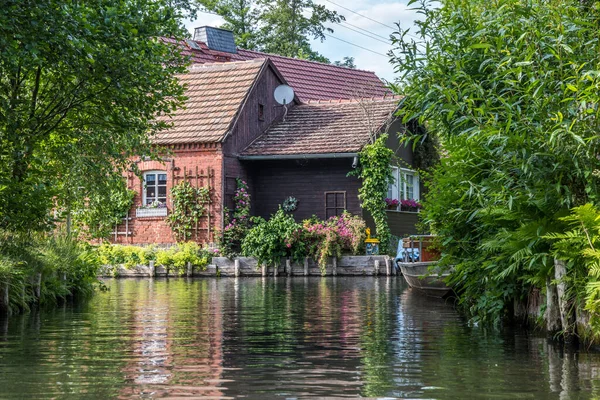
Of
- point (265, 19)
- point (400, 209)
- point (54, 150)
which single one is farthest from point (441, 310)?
point (265, 19)

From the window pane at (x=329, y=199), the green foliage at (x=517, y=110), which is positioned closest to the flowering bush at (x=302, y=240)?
the window pane at (x=329, y=199)

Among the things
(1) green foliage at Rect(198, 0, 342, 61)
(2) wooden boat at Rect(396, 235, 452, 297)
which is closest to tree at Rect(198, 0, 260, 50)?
(1) green foliage at Rect(198, 0, 342, 61)

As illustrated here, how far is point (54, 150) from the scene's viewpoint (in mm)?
19500

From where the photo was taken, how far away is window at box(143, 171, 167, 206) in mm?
35969

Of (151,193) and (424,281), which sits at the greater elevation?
(151,193)

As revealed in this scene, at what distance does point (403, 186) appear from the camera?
3856cm

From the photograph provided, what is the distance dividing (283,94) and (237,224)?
6.61 meters

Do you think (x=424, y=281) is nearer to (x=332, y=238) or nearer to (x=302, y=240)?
(x=332, y=238)

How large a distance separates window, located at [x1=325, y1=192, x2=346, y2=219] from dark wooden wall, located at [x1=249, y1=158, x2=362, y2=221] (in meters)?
0.13

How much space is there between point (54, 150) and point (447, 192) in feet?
28.2

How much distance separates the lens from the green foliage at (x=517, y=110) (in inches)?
429

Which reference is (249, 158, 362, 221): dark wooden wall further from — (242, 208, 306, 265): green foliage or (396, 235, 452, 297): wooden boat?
(396, 235, 452, 297): wooden boat

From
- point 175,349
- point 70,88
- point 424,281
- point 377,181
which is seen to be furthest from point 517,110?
point 377,181

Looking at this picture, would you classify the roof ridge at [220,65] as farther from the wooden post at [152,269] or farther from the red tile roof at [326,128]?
the wooden post at [152,269]
